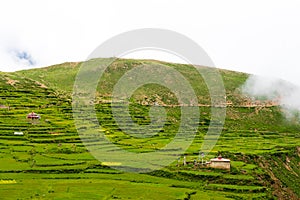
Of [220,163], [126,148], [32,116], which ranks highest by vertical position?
[32,116]

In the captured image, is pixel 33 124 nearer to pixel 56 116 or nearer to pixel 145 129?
pixel 56 116

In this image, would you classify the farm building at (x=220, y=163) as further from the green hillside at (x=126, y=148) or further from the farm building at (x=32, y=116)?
the farm building at (x=32, y=116)

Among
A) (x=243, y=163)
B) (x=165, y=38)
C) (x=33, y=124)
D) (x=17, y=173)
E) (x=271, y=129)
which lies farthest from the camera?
(x=271, y=129)

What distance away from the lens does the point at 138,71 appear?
461 ft

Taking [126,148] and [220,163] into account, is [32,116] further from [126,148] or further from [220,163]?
[220,163]

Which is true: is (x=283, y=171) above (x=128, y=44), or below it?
below

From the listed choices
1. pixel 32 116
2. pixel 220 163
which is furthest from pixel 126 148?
pixel 32 116

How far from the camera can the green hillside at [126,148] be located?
4391 centimetres

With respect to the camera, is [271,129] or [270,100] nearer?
[271,129]

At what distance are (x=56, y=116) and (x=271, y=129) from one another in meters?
61.3

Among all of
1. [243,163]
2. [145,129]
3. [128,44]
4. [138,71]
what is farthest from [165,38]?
[138,71]

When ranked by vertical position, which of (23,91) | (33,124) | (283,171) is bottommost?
(283,171)

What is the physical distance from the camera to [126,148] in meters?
65.6

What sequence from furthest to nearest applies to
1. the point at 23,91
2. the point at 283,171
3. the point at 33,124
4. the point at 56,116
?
the point at 23,91, the point at 56,116, the point at 33,124, the point at 283,171
